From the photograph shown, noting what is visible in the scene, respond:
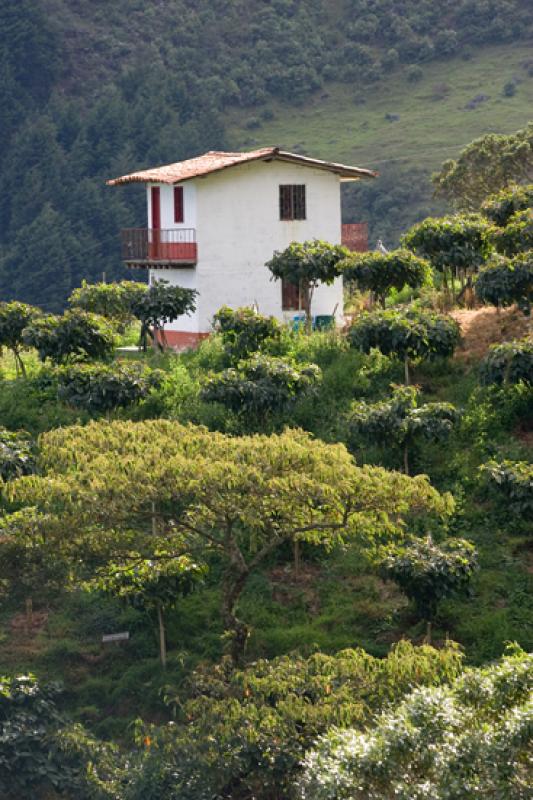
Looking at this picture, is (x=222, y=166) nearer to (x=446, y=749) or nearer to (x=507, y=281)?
(x=507, y=281)

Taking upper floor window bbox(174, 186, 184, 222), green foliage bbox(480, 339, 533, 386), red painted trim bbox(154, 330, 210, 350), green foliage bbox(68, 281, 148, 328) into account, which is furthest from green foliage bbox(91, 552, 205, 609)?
upper floor window bbox(174, 186, 184, 222)

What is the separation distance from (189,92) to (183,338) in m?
70.4

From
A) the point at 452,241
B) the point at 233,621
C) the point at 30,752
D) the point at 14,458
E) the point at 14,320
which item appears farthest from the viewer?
the point at 14,320

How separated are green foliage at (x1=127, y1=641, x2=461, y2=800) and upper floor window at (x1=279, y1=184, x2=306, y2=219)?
90.0 feet

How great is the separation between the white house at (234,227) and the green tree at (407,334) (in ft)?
41.2

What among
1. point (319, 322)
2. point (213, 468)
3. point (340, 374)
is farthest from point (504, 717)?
point (319, 322)

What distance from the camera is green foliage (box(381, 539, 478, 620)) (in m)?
24.7

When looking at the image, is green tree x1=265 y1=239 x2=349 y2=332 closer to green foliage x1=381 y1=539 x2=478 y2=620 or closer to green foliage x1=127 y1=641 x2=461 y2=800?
green foliage x1=381 y1=539 x2=478 y2=620

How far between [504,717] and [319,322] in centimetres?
2859

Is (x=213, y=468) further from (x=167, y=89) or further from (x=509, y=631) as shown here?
(x=167, y=89)

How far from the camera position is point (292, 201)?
154 feet

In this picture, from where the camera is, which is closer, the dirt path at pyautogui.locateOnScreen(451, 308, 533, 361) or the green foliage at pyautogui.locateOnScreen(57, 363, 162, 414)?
the green foliage at pyautogui.locateOnScreen(57, 363, 162, 414)

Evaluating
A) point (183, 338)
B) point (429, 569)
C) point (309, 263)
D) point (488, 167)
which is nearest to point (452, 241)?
point (309, 263)

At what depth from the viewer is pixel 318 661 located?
21.4 metres
